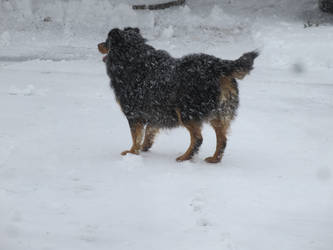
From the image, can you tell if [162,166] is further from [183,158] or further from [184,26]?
[184,26]

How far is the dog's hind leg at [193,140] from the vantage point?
529 cm

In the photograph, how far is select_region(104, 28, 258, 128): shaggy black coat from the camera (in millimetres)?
5043

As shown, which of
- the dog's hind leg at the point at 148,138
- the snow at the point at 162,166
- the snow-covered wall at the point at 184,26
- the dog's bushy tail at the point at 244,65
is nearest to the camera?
the snow at the point at 162,166

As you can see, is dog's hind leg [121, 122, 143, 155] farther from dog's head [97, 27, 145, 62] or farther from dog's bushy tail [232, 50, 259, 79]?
dog's bushy tail [232, 50, 259, 79]

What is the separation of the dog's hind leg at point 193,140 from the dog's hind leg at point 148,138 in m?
0.60

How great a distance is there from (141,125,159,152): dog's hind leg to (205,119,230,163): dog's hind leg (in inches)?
33.7

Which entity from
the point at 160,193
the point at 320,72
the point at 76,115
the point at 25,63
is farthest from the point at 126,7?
the point at 160,193

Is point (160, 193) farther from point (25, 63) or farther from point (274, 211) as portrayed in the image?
point (25, 63)

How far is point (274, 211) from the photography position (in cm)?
414

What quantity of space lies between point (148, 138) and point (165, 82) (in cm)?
96

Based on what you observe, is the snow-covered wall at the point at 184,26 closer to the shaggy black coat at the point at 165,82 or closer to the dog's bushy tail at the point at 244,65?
the shaggy black coat at the point at 165,82

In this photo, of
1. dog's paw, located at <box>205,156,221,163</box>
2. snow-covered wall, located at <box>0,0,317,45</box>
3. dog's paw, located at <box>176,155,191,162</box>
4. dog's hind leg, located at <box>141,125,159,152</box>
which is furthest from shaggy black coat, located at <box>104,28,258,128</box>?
snow-covered wall, located at <box>0,0,317,45</box>

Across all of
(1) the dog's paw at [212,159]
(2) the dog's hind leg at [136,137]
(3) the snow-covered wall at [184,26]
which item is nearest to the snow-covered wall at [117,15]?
(3) the snow-covered wall at [184,26]

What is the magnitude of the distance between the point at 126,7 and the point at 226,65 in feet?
37.8
